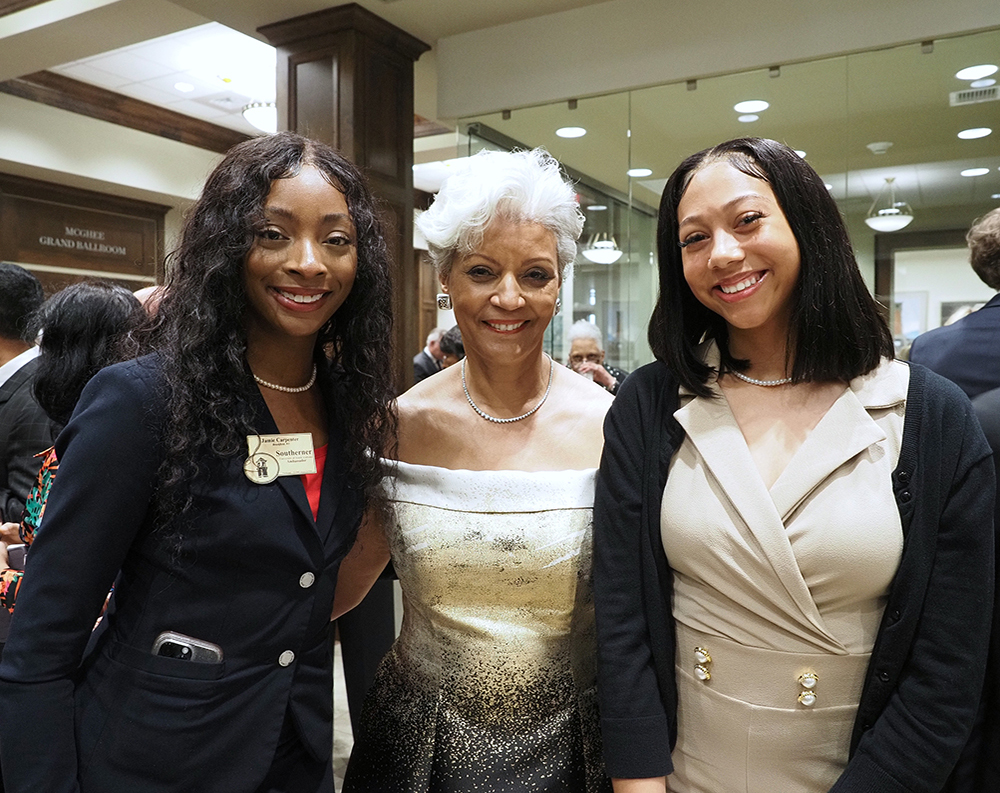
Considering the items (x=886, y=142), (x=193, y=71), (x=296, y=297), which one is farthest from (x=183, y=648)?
(x=193, y=71)

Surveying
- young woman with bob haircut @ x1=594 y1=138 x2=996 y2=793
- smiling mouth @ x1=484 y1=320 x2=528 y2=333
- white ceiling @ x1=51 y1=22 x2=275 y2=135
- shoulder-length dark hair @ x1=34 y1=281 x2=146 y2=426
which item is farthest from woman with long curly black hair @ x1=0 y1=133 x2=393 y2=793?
white ceiling @ x1=51 y1=22 x2=275 y2=135

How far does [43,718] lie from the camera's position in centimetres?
116

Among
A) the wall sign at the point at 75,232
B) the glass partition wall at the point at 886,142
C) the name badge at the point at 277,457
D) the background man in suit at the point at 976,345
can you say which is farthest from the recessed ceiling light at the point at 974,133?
the wall sign at the point at 75,232

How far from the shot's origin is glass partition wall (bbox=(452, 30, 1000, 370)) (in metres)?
3.96

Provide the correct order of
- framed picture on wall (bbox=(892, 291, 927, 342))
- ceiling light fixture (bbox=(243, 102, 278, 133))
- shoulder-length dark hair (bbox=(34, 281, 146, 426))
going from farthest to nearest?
ceiling light fixture (bbox=(243, 102, 278, 133))
framed picture on wall (bbox=(892, 291, 927, 342))
shoulder-length dark hair (bbox=(34, 281, 146, 426))

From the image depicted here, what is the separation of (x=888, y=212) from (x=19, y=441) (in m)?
3.79

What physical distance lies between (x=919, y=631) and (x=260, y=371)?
1092 millimetres

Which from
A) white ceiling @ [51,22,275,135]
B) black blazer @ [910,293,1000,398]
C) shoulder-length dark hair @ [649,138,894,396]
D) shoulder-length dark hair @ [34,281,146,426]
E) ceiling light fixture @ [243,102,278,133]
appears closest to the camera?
shoulder-length dark hair @ [649,138,894,396]

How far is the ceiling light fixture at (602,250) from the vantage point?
4.71 meters

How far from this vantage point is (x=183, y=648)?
4.04 ft

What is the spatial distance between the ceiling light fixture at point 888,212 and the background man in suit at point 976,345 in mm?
1777

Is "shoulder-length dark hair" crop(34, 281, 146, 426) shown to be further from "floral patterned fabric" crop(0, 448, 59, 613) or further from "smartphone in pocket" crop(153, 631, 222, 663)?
"smartphone in pocket" crop(153, 631, 222, 663)

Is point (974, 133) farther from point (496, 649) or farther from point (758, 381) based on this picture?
point (496, 649)

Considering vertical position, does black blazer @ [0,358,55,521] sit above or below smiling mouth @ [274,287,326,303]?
below
